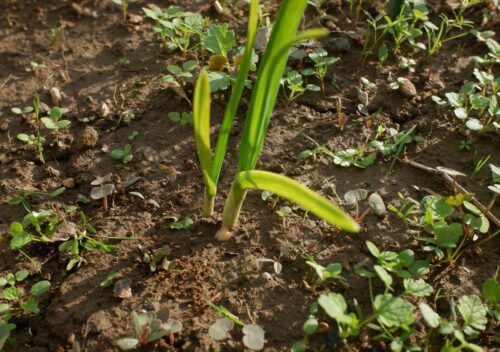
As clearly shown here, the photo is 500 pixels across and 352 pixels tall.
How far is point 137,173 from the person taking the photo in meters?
1.58

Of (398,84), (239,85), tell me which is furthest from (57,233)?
(398,84)

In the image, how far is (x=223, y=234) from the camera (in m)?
1.40

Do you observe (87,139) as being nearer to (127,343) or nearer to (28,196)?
(28,196)

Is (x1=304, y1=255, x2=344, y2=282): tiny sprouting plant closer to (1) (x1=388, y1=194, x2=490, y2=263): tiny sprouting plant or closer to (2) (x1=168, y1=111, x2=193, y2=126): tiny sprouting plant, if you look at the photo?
(1) (x1=388, y1=194, x2=490, y2=263): tiny sprouting plant

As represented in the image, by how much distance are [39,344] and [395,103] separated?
1.26m

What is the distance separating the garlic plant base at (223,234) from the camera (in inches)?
54.9

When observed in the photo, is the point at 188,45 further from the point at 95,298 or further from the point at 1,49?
the point at 95,298

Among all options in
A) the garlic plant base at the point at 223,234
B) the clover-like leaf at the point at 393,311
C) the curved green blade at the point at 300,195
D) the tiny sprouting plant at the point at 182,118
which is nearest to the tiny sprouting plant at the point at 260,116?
the curved green blade at the point at 300,195

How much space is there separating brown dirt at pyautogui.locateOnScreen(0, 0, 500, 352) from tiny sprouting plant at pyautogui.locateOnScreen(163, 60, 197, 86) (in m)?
0.06

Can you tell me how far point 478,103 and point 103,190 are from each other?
1141 millimetres

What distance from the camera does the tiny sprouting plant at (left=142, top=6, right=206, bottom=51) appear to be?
1.80 meters

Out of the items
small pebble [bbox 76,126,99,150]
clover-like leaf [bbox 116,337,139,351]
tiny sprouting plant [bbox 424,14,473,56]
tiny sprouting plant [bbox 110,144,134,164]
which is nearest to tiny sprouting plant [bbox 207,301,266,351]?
clover-like leaf [bbox 116,337,139,351]

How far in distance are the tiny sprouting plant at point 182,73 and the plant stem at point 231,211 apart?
1.86 ft

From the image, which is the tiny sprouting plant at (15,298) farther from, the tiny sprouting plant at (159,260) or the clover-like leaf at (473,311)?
the clover-like leaf at (473,311)
